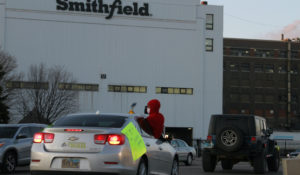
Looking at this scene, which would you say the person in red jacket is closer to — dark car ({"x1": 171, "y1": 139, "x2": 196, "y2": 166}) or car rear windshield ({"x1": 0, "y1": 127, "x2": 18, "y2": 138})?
car rear windshield ({"x1": 0, "y1": 127, "x2": 18, "y2": 138})

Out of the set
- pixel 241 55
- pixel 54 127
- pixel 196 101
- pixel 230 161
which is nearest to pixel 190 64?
pixel 196 101

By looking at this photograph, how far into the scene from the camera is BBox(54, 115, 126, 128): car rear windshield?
36.5ft

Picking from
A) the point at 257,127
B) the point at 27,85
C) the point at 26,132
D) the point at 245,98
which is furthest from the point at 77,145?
the point at 245,98

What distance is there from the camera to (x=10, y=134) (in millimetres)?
19500

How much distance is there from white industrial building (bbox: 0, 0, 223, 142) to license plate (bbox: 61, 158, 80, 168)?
189ft

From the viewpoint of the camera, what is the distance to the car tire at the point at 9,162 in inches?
724

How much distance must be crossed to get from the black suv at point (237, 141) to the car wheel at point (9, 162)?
21.5 feet

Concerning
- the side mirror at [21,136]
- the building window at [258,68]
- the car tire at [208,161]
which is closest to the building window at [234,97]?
the building window at [258,68]

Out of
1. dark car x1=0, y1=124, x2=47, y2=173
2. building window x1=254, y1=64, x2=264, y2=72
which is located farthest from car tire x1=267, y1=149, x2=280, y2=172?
building window x1=254, y1=64, x2=264, y2=72

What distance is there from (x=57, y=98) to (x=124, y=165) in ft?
170

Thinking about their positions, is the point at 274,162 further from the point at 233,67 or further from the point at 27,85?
the point at 233,67

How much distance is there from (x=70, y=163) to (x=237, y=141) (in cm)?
1013

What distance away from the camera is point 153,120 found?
12180 mm

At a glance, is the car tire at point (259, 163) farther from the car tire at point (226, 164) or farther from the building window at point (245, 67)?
the building window at point (245, 67)
